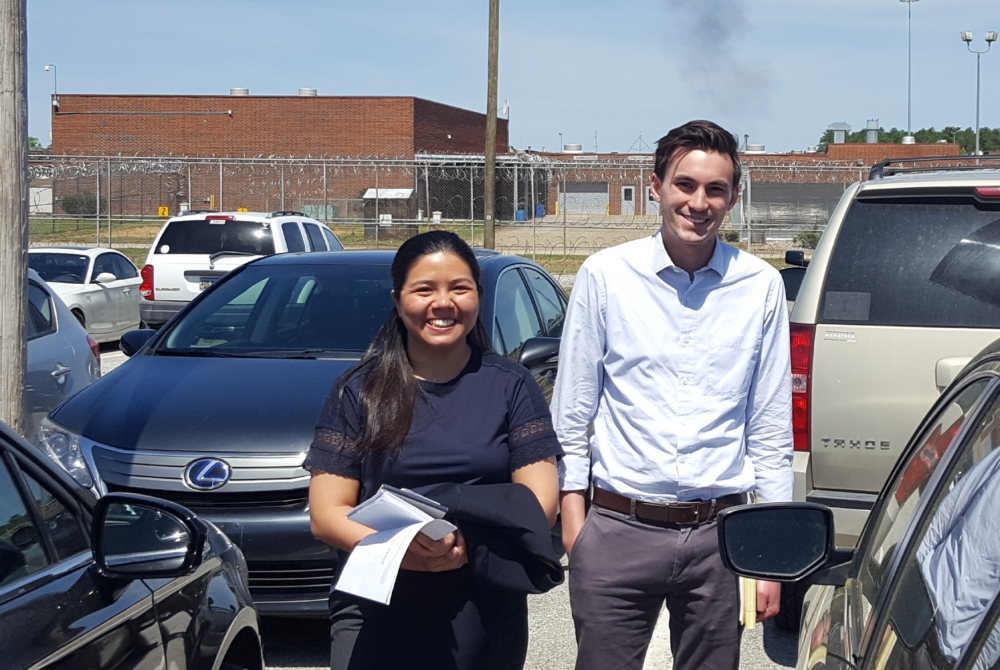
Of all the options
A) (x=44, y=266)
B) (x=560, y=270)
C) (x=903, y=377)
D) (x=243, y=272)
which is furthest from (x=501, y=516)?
(x=560, y=270)

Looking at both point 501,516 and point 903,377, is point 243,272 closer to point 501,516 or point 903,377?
point 903,377

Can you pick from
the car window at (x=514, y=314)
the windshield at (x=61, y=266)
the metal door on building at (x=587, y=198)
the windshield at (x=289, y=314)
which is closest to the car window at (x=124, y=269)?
the windshield at (x=61, y=266)

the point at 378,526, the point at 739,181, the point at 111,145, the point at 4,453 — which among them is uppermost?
the point at 111,145

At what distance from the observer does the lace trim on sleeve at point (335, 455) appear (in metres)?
2.93

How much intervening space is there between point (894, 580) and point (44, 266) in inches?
622

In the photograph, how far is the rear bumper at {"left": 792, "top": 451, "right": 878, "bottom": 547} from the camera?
470 centimetres

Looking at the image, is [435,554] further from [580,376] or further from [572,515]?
[580,376]

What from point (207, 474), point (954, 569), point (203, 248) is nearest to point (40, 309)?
point (207, 474)

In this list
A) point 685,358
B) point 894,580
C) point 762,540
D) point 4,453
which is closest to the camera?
→ point 894,580

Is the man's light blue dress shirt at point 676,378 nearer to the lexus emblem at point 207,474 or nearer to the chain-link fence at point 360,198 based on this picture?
the lexus emblem at point 207,474

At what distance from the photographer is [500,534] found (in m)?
2.84

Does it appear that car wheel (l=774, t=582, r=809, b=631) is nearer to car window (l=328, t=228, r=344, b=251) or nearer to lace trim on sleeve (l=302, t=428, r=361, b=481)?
lace trim on sleeve (l=302, t=428, r=361, b=481)

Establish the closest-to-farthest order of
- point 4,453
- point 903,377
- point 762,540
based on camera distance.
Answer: point 762,540 → point 4,453 → point 903,377

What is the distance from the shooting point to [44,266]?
16.2 metres
